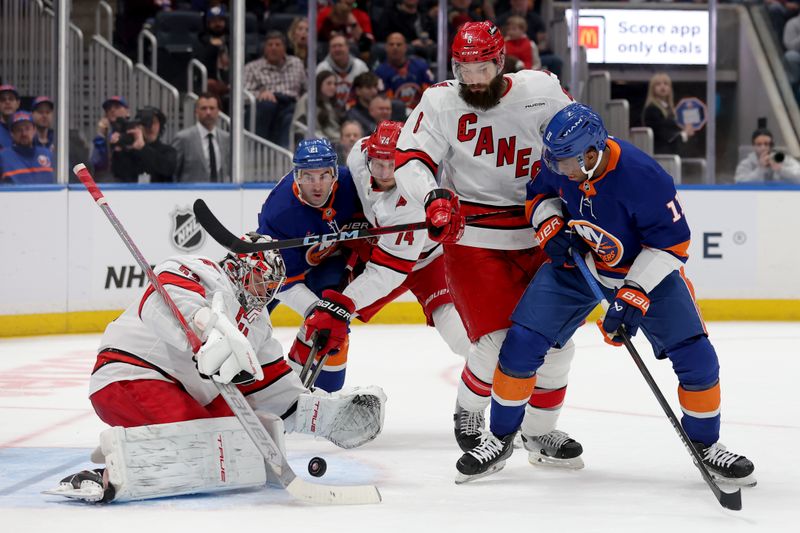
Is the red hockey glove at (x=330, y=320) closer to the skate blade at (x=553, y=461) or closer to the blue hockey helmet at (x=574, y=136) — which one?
the skate blade at (x=553, y=461)

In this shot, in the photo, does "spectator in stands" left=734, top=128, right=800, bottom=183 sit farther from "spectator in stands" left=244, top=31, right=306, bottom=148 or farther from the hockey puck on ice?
the hockey puck on ice

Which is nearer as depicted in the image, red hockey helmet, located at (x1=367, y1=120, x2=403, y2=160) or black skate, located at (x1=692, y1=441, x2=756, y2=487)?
black skate, located at (x1=692, y1=441, x2=756, y2=487)

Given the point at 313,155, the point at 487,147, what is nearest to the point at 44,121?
the point at 313,155

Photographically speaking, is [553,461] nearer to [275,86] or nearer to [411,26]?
[275,86]

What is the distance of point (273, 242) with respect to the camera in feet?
11.6

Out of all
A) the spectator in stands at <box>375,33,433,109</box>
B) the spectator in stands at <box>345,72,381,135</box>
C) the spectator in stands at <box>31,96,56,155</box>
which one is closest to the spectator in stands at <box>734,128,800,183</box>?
the spectator in stands at <box>375,33,433,109</box>

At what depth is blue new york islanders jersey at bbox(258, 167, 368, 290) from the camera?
4207 mm

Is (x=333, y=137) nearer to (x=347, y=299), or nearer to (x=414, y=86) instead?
(x=414, y=86)

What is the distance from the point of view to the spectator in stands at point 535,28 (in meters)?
7.87

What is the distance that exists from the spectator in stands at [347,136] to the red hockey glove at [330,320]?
3.27m

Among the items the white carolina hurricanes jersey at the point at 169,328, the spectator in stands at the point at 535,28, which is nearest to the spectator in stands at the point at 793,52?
the spectator in stands at the point at 535,28

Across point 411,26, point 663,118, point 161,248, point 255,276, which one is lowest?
point 161,248

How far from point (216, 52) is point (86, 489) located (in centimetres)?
448

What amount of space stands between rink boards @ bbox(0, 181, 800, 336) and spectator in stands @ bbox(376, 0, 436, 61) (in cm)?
152
